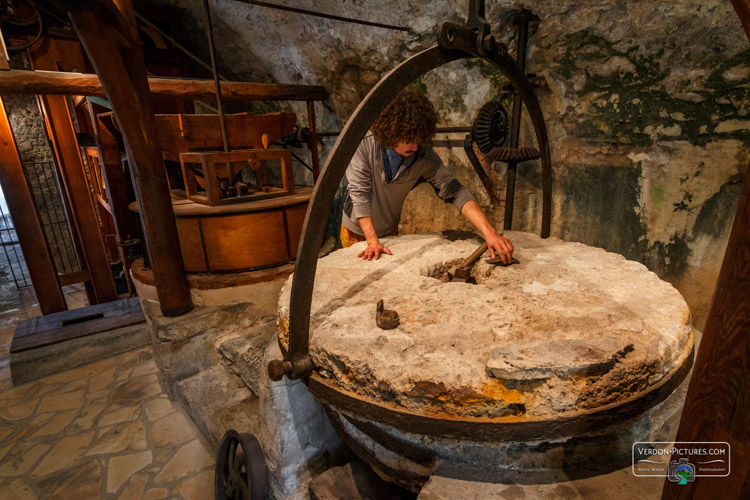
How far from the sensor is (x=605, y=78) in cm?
273

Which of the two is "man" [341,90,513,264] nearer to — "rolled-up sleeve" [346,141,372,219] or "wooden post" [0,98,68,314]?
"rolled-up sleeve" [346,141,372,219]

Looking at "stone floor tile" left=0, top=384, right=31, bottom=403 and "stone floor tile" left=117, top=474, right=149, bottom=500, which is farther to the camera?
"stone floor tile" left=0, top=384, right=31, bottom=403

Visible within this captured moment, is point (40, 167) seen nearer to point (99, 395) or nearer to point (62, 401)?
point (62, 401)

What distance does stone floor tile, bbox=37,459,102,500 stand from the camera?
2.59 meters

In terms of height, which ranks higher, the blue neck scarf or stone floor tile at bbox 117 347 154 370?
the blue neck scarf

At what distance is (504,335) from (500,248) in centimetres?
79

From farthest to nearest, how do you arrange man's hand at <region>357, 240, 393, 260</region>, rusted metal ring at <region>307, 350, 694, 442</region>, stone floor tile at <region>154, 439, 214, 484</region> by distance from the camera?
stone floor tile at <region>154, 439, 214, 484</region>
man's hand at <region>357, 240, 393, 260</region>
rusted metal ring at <region>307, 350, 694, 442</region>

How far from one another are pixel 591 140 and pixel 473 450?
2.48 meters

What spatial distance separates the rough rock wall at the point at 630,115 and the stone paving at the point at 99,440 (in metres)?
3.37

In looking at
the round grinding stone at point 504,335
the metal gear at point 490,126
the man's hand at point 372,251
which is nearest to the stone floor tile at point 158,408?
the round grinding stone at point 504,335

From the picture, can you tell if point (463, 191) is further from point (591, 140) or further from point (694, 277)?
point (694, 277)

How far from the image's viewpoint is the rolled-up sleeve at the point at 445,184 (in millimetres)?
2590

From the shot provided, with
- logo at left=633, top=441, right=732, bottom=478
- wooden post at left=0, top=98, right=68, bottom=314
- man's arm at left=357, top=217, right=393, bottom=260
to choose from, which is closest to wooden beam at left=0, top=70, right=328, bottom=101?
wooden post at left=0, top=98, right=68, bottom=314

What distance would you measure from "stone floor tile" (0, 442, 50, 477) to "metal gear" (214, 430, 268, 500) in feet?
5.25
